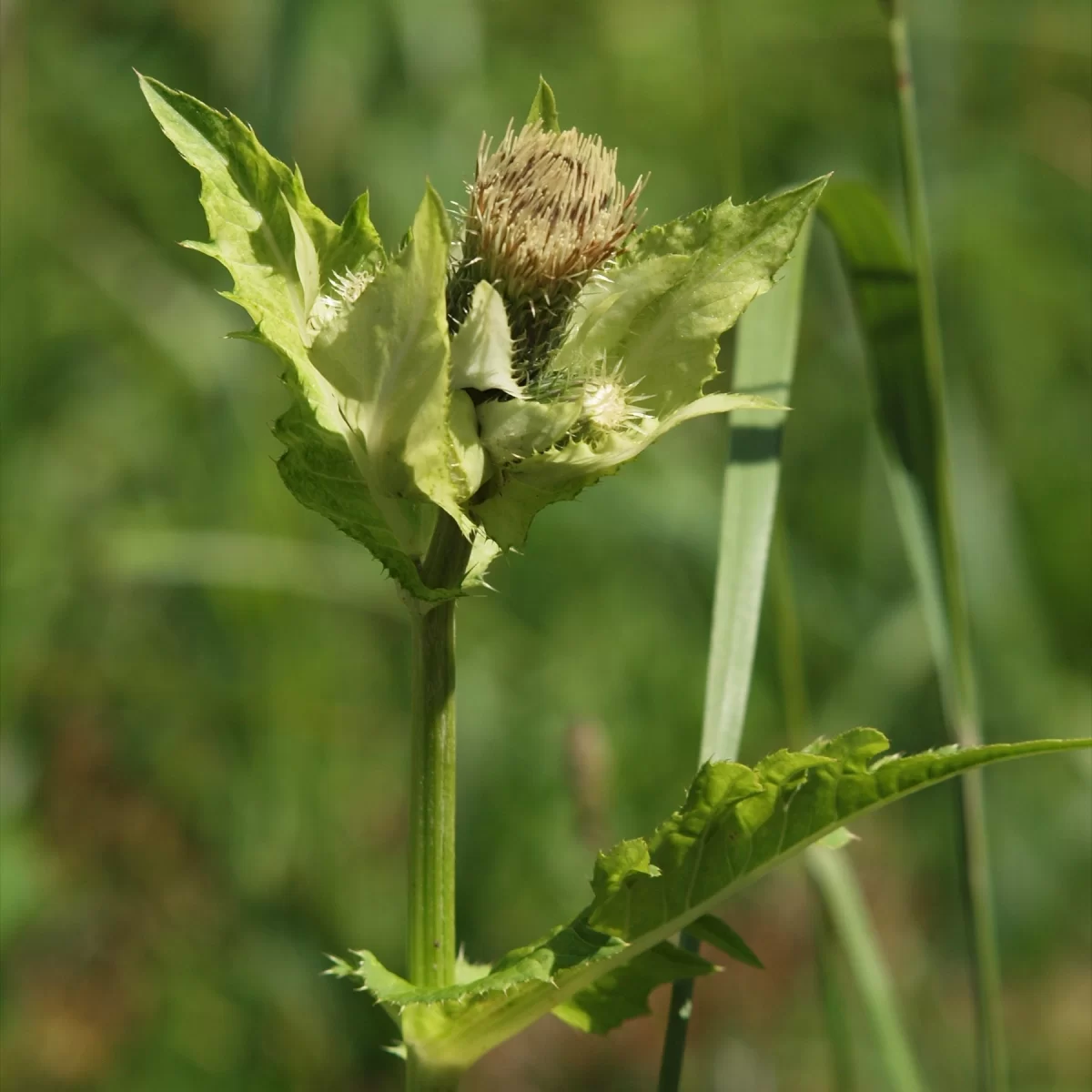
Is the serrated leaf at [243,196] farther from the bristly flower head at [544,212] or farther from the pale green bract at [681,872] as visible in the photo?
the pale green bract at [681,872]

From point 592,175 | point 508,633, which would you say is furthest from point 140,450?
point 592,175

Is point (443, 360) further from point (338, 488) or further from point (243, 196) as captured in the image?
point (243, 196)

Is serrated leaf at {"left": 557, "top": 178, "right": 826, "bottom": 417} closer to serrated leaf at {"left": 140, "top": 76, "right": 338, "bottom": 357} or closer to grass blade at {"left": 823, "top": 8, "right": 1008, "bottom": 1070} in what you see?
serrated leaf at {"left": 140, "top": 76, "right": 338, "bottom": 357}

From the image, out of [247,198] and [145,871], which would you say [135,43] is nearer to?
[145,871]

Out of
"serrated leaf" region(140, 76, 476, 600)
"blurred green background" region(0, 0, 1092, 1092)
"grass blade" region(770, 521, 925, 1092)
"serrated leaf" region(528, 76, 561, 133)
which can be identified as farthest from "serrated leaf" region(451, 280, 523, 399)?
"blurred green background" region(0, 0, 1092, 1092)

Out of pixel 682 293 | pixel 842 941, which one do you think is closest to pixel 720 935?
pixel 842 941

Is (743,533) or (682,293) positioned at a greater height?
(682,293)

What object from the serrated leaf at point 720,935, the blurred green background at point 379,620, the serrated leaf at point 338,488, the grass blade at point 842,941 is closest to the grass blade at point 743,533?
the serrated leaf at point 720,935
